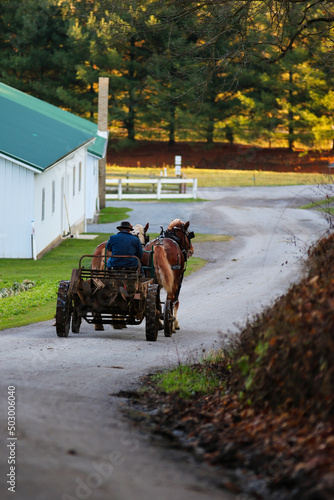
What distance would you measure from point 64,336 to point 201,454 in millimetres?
7169

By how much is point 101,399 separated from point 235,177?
62997 millimetres

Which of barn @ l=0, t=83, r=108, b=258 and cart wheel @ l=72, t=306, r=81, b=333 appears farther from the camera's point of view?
barn @ l=0, t=83, r=108, b=258

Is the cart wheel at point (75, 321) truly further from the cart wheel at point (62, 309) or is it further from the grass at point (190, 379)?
the grass at point (190, 379)

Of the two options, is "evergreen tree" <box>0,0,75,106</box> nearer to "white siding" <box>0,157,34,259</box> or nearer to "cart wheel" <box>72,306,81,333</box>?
"white siding" <box>0,157,34,259</box>

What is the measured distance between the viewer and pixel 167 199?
170ft

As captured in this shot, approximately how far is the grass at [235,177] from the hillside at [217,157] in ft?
10.3

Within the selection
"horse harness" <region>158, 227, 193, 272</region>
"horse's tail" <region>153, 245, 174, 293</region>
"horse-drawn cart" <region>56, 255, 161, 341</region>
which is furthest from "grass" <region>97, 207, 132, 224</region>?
"horse-drawn cart" <region>56, 255, 161, 341</region>

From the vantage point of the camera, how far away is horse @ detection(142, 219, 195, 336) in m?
14.4

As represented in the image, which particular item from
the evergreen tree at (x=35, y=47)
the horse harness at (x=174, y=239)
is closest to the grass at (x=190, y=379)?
the horse harness at (x=174, y=239)

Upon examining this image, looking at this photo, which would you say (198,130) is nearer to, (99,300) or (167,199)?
(167,199)

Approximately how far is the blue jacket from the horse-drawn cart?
0.79ft

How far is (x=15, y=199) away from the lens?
2498 centimetres

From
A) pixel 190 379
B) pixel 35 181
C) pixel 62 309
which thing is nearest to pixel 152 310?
pixel 62 309

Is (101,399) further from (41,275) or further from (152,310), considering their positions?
(41,275)
